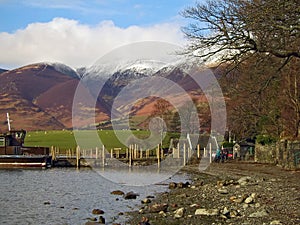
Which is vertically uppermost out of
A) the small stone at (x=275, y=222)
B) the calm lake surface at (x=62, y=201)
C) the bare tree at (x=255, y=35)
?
the bare tree at (x=255, y=35)

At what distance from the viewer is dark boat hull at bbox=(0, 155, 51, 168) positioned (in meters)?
69.6

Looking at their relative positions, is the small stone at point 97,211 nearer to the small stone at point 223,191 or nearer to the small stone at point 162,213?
the small stone at point 162,213

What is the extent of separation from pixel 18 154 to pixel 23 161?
127 inches

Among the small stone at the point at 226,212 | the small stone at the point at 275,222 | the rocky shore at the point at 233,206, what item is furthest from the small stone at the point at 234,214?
the small stone at the point at 275,222

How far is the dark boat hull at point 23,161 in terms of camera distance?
69.6m

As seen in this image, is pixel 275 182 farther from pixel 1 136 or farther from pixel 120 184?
pixel 1 136

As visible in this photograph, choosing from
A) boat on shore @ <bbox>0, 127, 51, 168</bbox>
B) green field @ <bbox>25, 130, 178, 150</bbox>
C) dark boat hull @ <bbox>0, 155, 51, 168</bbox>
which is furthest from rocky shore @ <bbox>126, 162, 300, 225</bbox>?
green field @ <bbox>25, 130, 178, 150</bbox>

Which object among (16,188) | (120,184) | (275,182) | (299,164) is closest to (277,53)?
(275,182)

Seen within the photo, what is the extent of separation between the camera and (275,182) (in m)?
29.1

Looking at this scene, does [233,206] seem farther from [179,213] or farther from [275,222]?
[275,222]

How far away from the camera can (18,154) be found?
240 feet

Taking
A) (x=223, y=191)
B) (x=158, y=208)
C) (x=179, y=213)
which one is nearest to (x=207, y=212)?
(x=179, y=213)

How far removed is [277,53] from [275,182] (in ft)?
38.1

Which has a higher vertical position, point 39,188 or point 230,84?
point 230,84
